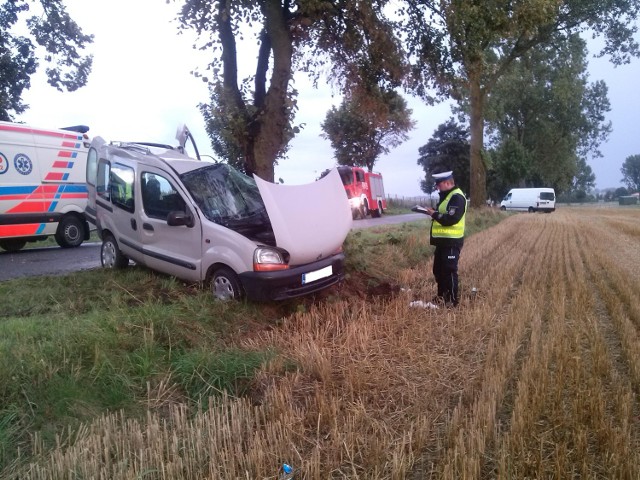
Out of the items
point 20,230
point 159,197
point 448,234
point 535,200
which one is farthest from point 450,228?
point 535,200

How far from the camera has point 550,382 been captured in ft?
12.0

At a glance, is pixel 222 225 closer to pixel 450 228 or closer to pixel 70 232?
pixel 450 228

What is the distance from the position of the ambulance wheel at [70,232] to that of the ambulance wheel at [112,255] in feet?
16.4

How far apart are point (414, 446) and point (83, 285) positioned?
17.6 feet

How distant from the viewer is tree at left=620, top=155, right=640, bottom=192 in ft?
447

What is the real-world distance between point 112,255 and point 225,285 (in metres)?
3.09

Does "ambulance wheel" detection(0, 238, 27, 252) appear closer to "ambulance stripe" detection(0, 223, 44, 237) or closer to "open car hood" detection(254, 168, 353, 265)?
"ambulance stripe" detection(0, 223, 44, 237)

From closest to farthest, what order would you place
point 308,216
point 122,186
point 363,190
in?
1. point 308,216
2. point 122,186
3. point 363,190

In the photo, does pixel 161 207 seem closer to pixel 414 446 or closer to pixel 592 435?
pixel 414 446

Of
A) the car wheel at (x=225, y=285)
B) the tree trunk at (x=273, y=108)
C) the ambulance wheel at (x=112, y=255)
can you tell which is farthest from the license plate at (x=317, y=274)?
the ambulance wheel at (x=112, y=255)

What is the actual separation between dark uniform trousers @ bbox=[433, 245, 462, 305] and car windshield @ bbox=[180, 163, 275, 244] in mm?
2238

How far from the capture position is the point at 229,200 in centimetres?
674

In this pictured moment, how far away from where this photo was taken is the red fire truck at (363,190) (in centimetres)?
2711

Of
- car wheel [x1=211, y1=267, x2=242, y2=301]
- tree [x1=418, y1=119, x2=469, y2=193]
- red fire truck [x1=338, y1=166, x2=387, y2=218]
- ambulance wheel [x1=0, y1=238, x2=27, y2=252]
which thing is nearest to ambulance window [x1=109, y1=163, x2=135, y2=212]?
car wheel [x1=211, y1=267, x2=242, y2=301]
